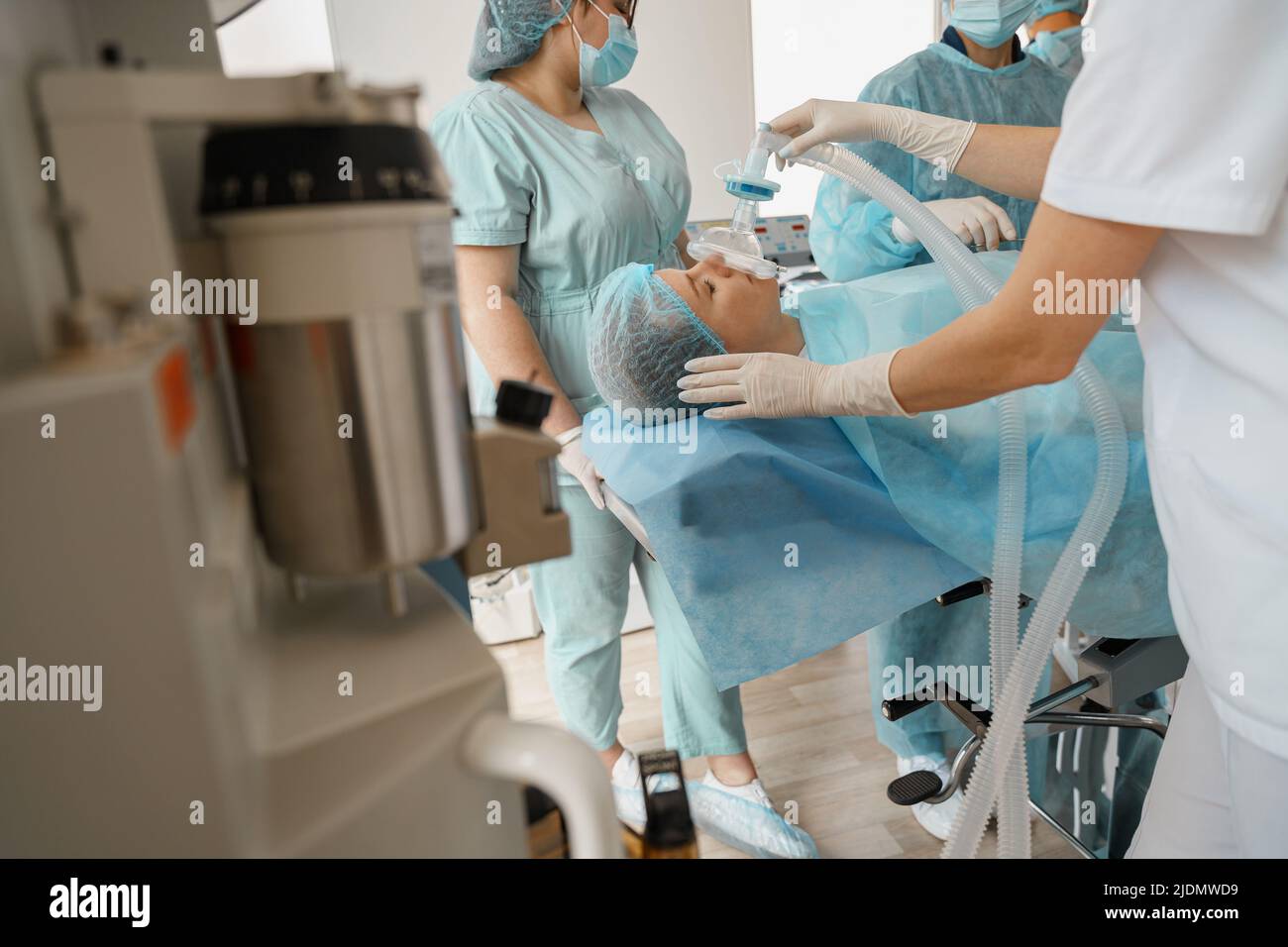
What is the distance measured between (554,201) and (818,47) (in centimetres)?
264

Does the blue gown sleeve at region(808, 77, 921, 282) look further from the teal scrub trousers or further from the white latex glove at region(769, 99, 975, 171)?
the teal scrub trousers

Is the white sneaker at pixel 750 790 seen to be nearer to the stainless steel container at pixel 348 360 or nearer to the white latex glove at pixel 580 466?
the white latex glove at pixel 580 466

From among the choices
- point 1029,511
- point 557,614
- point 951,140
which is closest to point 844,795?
point 557,614

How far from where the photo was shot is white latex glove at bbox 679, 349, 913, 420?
40.1 inches

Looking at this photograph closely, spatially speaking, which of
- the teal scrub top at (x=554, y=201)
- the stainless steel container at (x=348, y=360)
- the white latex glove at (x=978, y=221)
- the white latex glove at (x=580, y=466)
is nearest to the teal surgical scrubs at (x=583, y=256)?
the teal scrub top at (x=554, y=201)

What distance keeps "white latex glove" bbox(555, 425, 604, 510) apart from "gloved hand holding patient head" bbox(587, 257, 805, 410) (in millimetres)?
92

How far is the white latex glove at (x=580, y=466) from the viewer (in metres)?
1.37

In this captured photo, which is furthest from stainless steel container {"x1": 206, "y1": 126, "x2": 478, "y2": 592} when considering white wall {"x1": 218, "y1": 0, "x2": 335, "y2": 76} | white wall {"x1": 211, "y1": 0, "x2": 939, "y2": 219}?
white wall {"x1": 211, "y1": 0, "x2": 939, "y2": 219}

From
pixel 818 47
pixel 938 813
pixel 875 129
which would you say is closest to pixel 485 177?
pixel 875 129

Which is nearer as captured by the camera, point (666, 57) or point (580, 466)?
point (580, 466)

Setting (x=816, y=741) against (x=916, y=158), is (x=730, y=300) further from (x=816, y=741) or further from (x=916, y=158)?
(x=816, y=741)

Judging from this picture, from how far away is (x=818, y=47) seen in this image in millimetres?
3607

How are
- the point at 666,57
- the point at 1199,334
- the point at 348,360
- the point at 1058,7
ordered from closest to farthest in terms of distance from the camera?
1. the point at 348,360
2. the point at 1199,334
3. the point at 1058,7
4. the point at 666,57

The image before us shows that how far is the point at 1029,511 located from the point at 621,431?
1.92ft
